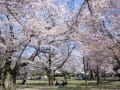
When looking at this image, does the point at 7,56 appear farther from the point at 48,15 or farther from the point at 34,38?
the point at 48,15

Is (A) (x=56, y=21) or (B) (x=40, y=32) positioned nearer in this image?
(B) (x=40, y=32)

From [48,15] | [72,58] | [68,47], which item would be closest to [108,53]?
[68,47]

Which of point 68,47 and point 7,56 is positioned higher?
point 68,47

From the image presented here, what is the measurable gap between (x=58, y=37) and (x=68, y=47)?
1512cm

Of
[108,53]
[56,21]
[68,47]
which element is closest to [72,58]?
[68,47]

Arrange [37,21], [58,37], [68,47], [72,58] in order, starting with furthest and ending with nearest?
[72,58], [68,47], [58,37], [37,21]

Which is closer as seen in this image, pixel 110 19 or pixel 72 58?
pixel 110 19

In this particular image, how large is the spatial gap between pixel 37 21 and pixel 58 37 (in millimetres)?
2251

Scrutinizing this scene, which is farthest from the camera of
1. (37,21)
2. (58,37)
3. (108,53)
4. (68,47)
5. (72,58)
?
(72,58)

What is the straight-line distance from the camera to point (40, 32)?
54.0 ft

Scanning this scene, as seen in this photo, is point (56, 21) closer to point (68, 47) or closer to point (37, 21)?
point (37, 21)

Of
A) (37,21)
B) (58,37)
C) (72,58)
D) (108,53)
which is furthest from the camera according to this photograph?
(72,58)

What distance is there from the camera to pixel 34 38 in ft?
54.1

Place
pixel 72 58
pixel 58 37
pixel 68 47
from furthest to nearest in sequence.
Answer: pixel 72 58 < pixel 68 47 < pixel 58 37
